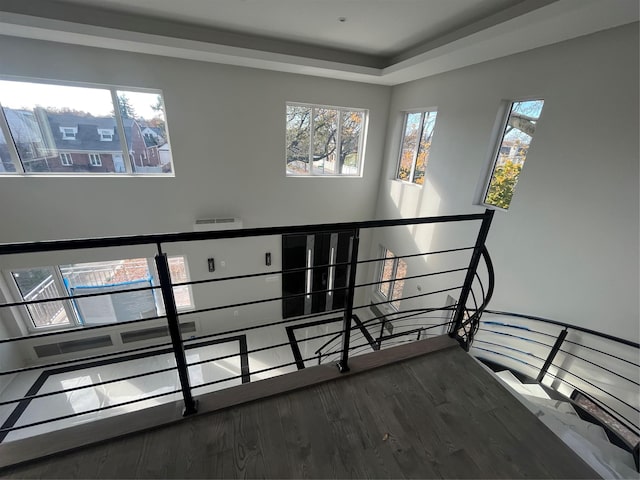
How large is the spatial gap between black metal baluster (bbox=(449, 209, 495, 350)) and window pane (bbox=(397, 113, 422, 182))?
11.7 feet

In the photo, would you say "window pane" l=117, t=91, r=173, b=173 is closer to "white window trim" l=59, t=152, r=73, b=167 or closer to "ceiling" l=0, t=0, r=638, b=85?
"ceiling" l=0, t=0, r=638, b=85

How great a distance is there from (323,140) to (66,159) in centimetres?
387

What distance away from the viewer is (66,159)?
3.88 meters

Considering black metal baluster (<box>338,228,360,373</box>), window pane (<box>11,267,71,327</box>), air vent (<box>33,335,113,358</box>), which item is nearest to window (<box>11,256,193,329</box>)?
window pane (<box>11,267,71,327</box>)

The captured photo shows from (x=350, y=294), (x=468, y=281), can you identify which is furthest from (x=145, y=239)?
(x=468, y=281)

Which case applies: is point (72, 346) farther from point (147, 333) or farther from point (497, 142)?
point (497, 142)

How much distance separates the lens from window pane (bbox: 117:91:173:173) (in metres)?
3.89

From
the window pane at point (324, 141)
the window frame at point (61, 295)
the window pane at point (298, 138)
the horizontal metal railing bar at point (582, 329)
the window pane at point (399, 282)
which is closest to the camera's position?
the horizontal metal railing bar at point (582, 329)

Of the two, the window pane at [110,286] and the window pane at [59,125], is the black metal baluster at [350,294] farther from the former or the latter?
the window pane at [59,125]

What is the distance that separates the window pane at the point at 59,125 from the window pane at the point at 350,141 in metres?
3.57

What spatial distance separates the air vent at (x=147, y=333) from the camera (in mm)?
5023

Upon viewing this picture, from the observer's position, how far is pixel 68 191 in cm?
390

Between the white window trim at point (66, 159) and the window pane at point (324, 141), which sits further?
the window pane at point (324, 141)

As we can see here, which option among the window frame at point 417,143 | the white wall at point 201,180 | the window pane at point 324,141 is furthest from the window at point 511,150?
the window pane at point 324,141
